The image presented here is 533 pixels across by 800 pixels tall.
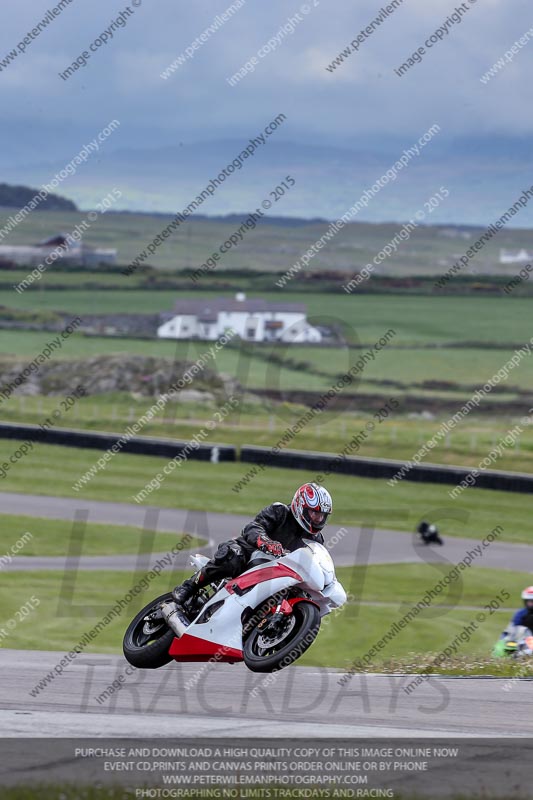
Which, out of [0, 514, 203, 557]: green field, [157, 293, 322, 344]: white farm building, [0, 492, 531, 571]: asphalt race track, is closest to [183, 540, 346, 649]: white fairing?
[0, 492, 531, 571]: asphalt race track

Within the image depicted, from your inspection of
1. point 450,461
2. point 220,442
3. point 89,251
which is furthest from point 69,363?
point 89,251

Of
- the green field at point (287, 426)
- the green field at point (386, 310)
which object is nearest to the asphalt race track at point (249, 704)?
the green field at point (287, 426)

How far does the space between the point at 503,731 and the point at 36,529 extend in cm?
2014

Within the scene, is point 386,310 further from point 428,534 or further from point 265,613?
point 265,613

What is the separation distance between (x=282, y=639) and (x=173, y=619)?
1.13m

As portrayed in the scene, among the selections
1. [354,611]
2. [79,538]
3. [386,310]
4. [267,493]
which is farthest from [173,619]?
[386,310]

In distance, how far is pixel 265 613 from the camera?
883cm

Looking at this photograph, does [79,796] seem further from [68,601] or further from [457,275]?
[457,275]

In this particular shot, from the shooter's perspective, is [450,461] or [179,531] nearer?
[179,531]

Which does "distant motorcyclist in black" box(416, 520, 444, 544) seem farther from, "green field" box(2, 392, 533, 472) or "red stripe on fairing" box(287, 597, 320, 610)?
"red stripe on fairing" box(287, 597, 320, 610)

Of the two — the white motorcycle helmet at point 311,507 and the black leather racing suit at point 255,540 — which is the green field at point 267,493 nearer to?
the black leather racing suit at point 255,540

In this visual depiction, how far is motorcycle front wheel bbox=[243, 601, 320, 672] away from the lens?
8.34m

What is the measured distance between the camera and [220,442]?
42.6 m

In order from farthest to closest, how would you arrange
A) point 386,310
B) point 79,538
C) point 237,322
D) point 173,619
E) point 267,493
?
point 386,310, point 237,322, point 267,493, point 79,538, point 173,619
